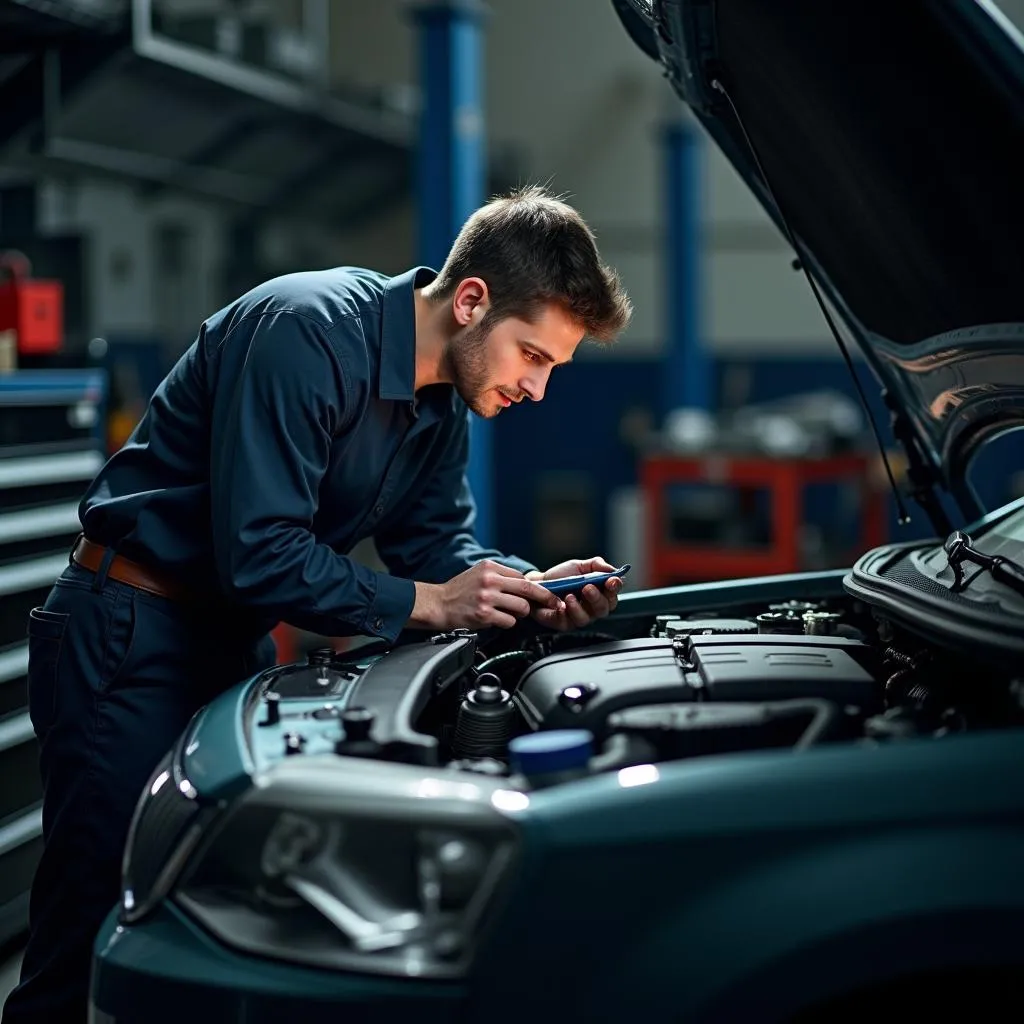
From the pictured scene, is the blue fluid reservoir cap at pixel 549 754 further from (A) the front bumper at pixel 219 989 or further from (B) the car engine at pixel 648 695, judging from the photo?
(A) the front bumper at pixel 219 989

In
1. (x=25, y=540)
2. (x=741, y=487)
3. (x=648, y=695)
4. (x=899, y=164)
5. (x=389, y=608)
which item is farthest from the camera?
(x=741, y=487)

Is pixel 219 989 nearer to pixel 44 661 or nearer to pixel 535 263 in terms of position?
pixel 44 661

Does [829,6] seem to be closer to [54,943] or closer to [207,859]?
[207,859]

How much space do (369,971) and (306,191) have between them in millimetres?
8734

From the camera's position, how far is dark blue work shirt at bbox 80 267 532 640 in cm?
166

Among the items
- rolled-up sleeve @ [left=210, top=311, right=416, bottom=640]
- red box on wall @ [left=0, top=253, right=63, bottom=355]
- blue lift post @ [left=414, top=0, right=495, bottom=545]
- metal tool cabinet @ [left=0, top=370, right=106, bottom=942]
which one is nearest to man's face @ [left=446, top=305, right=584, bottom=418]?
rolled-up sleeve @ [left=210, top=311, right=416, bottom=640]

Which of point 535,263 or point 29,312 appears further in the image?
point 29,312

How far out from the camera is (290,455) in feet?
5.47

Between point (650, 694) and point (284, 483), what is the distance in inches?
21.5

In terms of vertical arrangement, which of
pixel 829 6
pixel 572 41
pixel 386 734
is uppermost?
pixel 572 41

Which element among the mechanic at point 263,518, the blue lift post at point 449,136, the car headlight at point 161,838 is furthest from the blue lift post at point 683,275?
the car headlight at point 161,838

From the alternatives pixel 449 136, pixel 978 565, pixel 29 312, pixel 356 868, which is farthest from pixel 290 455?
pixel 449 136

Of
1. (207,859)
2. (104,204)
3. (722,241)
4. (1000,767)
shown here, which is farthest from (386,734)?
(722,241)

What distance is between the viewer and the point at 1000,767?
3.68ft
